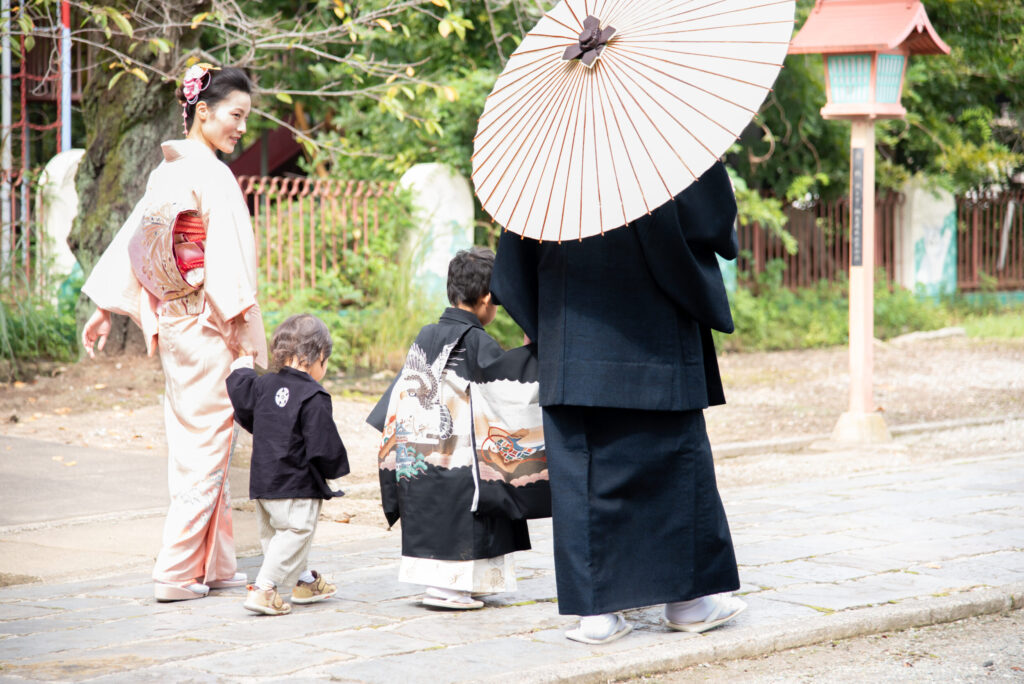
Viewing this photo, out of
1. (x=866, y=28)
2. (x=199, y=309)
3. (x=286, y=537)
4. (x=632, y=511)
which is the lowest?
(x=286, y=537)

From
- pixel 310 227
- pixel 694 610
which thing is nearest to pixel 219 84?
pixel 694 610

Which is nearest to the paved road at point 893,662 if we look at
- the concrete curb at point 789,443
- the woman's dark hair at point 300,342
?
the woman's dark hair at point 300,342

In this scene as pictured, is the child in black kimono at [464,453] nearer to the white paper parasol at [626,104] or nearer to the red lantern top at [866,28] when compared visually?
the white paper parasol at [626,104]

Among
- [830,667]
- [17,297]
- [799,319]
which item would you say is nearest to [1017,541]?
[830,667]

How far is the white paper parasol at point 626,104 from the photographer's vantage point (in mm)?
3637

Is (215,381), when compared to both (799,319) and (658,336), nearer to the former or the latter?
(658,336)

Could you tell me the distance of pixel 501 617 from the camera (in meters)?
4.26

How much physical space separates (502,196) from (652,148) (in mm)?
577

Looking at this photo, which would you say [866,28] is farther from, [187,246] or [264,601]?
[264,601]

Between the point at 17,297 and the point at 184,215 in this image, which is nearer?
the point at 184,215

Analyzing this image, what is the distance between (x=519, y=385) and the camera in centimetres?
419

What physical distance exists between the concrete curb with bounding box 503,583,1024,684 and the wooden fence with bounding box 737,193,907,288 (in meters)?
12.2

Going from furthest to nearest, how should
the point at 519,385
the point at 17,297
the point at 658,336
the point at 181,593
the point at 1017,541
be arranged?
the point at 17,297
the point at 1017,541
the point at 181,593
the point at 519,385
the point at 658,336

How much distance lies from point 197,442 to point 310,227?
A: 766 centimetres
